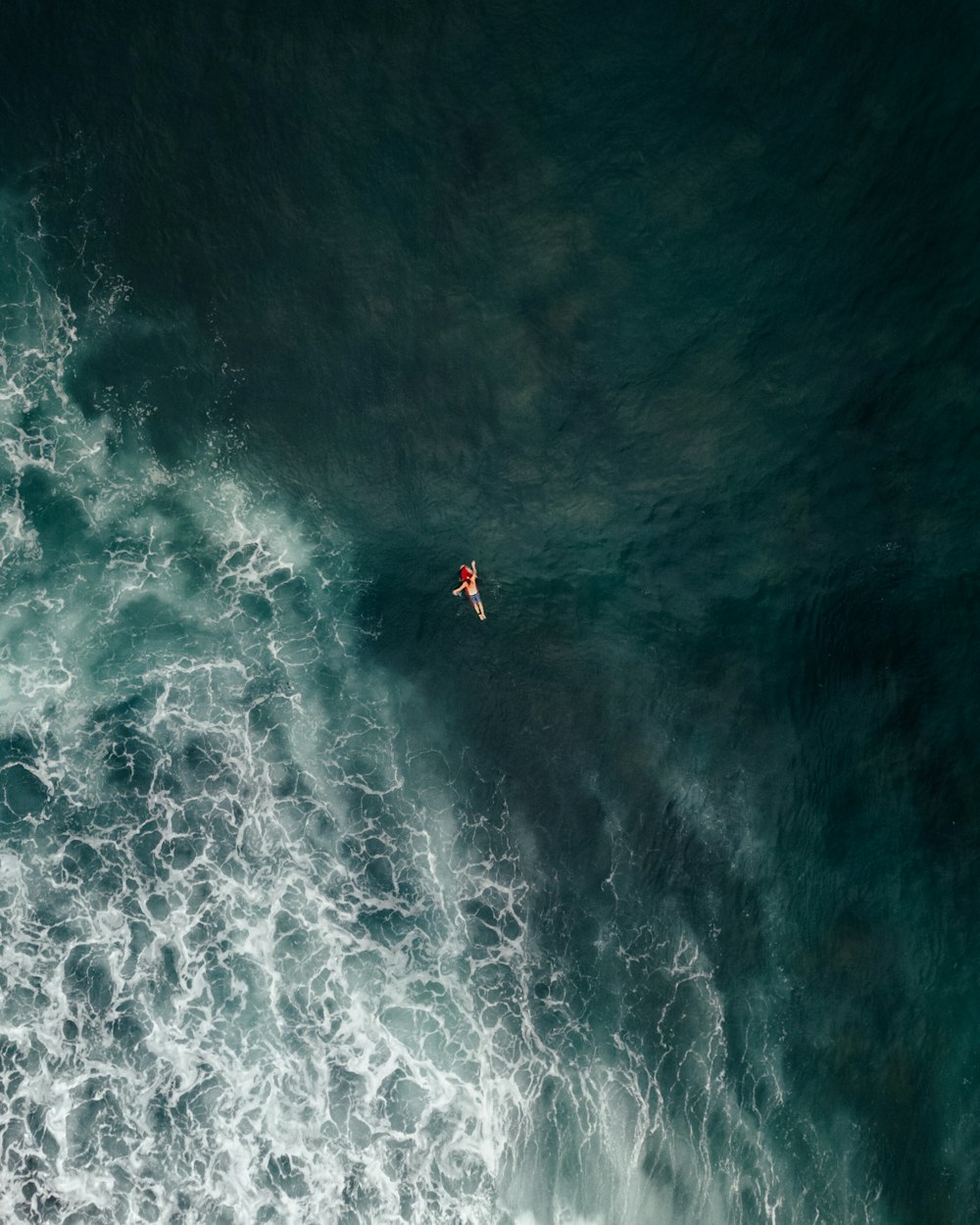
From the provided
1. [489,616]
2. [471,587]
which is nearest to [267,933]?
[489,616]

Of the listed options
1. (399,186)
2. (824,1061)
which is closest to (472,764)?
(824,1061)

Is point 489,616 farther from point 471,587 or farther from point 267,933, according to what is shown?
point 267,933

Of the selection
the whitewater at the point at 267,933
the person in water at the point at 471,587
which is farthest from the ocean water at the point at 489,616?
the person in water at the point at 471,587

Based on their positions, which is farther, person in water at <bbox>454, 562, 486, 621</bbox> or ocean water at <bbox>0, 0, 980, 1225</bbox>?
person in water at <bbox>454, 562, 486, 621</bbox>

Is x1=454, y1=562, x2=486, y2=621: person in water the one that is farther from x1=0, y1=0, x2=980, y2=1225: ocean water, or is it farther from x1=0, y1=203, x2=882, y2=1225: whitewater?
x1=0, y1=203, x2=882, y2=1225: whitewater

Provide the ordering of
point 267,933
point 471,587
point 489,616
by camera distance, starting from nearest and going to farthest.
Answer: point 471,587 → point 267,933 → point 489,616

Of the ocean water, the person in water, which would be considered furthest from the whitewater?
the person in water
